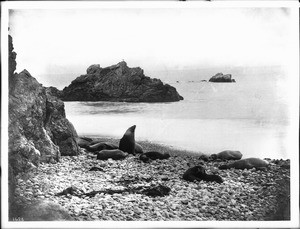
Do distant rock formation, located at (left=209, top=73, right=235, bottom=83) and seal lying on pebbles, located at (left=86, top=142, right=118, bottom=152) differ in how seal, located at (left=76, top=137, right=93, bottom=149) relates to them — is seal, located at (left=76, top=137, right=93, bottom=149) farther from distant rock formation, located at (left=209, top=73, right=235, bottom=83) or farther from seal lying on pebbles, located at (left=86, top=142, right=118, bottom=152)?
Answer: distant rock formation, located at (left=209, top=73, right=235, bottom=83)

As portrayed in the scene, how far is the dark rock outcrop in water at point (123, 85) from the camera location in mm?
5348

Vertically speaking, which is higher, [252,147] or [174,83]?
[174,83]

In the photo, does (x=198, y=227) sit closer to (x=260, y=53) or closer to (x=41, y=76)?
(x=260, y=53)

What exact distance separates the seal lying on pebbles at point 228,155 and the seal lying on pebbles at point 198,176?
0.20 metres

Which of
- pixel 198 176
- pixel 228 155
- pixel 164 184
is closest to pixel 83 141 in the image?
pixel 164 184

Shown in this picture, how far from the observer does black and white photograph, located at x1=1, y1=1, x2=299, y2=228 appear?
5148mm

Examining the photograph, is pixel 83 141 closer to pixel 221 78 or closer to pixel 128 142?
pixel 128 142

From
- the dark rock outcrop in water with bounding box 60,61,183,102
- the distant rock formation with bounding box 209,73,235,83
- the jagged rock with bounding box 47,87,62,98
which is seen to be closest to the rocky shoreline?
the dark rock outcrop in water with bounding box 60,61,183,102

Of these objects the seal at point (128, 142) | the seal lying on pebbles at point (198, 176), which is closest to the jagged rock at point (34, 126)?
the seal at point (128, 142)

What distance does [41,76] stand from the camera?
5.33 metres

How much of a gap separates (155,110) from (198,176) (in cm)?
84

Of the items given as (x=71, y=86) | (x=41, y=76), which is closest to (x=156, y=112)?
(x=71, y=86)

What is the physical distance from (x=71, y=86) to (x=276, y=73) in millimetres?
2187

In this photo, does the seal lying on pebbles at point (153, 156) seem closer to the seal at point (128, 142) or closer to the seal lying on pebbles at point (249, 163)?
the seal at point (128, 142)
